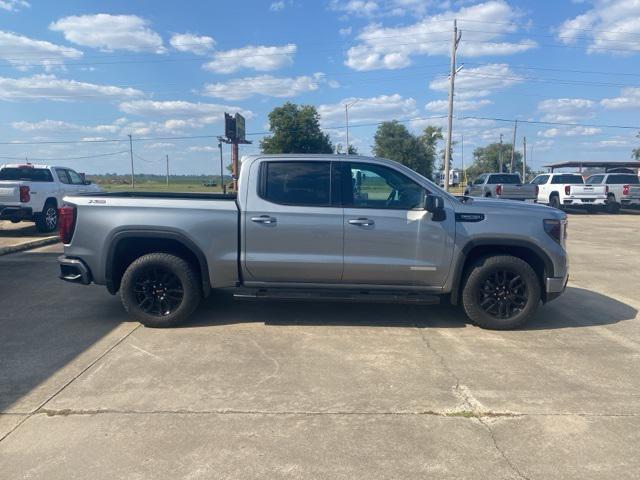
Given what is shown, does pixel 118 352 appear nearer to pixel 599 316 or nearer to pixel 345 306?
pixel 345 306

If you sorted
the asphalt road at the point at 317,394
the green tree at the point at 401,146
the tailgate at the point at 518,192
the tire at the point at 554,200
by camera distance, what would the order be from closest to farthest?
the asphalt road at the point at 317,394 < the tailgate at the point at 518,192 < the tire at the point at 554,200 < the green tree at the point at 401,146

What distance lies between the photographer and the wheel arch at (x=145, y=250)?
5.36 meters

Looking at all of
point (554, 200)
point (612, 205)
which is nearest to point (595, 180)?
point (612, 205)

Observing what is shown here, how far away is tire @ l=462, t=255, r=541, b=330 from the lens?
5.40 metres

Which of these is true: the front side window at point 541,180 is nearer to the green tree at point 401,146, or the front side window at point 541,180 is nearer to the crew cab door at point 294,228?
the crew cab door at point 294,228

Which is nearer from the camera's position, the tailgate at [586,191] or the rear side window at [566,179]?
the tailgate at [586,191]

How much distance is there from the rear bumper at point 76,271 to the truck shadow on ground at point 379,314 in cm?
122

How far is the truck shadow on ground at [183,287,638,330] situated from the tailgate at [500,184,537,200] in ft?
54.9

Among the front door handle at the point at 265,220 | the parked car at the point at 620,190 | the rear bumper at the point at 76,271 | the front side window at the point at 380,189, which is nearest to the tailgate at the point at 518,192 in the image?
the parked car at the point at 620,190

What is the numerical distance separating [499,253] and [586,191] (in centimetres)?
2091

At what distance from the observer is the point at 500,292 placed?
18.0 ft

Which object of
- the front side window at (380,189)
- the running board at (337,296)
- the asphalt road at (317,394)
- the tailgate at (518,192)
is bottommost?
the asphalt road at (317,394)

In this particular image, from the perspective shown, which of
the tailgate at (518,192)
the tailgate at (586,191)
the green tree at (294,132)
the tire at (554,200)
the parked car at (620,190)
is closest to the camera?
the tailgate at (518,192)

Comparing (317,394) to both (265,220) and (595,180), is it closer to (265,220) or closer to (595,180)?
(265,220)
